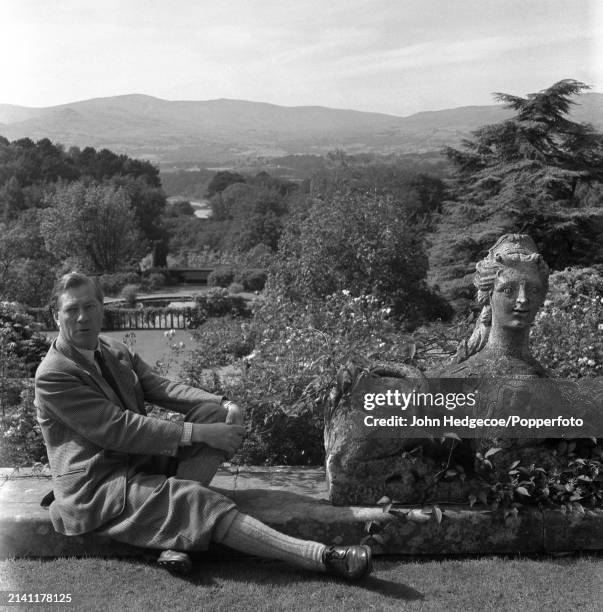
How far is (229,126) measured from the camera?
66.9 m

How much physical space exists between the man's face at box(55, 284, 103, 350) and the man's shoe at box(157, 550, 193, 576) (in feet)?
3.35

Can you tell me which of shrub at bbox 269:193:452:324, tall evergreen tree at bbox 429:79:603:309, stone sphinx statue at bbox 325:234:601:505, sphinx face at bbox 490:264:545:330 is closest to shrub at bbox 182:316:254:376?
stone sphinx statue at bbox 325:234:601:505

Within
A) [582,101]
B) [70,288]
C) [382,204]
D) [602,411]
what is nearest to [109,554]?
[70,288]

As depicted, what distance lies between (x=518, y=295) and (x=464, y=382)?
51 centimetres

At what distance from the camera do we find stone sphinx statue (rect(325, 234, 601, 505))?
3.53 meters

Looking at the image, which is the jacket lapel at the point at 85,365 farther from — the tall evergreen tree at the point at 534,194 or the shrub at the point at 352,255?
the tall evergreen tree at the point at 534,194

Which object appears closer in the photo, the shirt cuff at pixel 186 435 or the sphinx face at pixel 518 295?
the shirt cuff at pixel 186 435

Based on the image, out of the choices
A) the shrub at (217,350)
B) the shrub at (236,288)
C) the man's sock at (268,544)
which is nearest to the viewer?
the man's sock at (268,544)

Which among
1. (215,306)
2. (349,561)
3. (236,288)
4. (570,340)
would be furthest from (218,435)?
(236,288)

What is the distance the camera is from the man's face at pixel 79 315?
332 centimetres

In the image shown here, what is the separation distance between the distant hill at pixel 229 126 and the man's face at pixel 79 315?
13.5 m

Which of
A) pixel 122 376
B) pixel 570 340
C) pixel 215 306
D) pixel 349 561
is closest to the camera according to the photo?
pixel 349 561

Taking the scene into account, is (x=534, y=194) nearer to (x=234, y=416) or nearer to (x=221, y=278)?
(x=221, y=278)

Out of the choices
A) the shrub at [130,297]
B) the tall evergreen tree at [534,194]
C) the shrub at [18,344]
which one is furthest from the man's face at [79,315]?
the shrub at [130,297]
